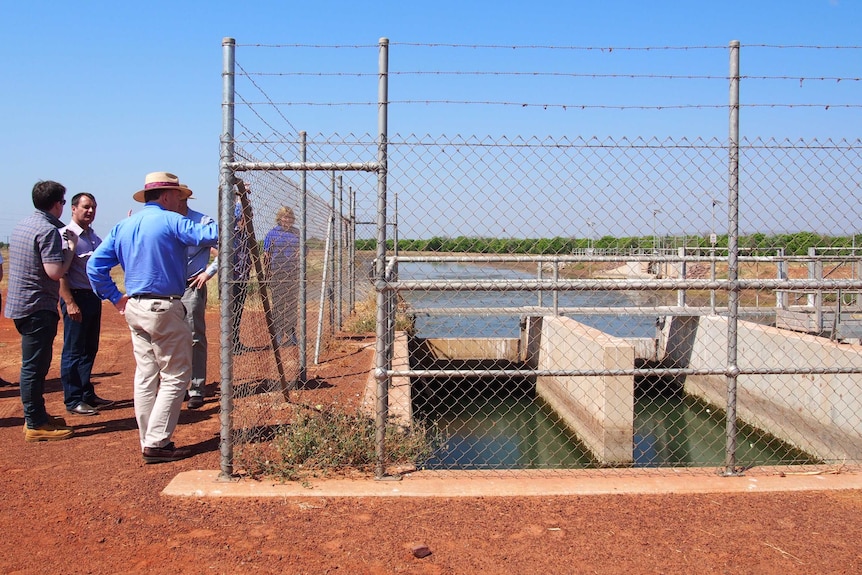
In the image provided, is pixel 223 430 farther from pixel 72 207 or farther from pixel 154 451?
pixel 72 207

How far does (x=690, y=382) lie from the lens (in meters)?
13.7

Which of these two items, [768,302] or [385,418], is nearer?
[385,418]

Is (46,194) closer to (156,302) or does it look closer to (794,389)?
(156,302)

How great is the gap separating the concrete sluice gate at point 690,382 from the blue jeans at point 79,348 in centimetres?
252

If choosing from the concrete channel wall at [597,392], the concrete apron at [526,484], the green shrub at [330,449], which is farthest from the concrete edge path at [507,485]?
the concrete channel wall at [597,392]

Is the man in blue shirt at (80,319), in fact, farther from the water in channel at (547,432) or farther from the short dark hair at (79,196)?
the water in channel at (547,432)

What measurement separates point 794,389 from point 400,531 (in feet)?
26.1

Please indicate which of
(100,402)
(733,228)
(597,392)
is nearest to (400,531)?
(733,228)

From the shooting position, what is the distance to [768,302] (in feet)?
58.1

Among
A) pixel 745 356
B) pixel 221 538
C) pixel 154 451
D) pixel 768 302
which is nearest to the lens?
pixel 221 538

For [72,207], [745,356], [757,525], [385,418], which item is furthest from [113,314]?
[757,525]

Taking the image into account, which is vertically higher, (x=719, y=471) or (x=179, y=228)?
(x=179, y=228)

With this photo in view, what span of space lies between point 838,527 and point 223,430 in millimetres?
3326

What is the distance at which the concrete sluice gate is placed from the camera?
8.94 metres
